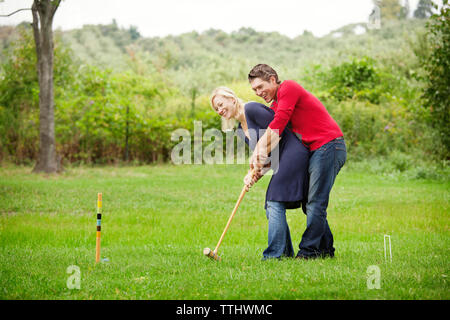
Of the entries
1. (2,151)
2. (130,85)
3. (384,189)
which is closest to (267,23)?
(130,85)

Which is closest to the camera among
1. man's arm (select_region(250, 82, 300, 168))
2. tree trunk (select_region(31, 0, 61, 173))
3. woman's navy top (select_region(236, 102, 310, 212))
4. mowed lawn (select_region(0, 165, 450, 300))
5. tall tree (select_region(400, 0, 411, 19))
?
mowed lawn (select_region(0, 165, 450, 300))

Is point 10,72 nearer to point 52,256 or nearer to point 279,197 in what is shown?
point 52,256

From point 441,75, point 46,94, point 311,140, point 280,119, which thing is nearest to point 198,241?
point 311,140

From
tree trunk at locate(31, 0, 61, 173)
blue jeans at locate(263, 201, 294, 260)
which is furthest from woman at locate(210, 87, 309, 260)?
tree trunk at locate(31, 0, 61, 173)

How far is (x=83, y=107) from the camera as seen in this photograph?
16.2m

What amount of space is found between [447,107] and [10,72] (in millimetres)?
13996

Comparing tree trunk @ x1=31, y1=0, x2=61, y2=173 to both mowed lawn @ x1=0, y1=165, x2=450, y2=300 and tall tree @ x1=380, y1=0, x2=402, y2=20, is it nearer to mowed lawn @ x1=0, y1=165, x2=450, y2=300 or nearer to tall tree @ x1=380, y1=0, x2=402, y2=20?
mowed lawn @ x1=0, y1=165, x2=450, y2=300

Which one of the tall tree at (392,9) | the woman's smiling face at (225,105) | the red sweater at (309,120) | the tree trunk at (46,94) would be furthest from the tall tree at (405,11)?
the woman's smiling face at (225,105)

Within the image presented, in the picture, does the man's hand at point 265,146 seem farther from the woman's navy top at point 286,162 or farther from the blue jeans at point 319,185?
the blue jeans at point 319,185

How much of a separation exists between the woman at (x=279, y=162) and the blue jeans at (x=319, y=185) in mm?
100

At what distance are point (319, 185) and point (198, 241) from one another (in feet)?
6.84

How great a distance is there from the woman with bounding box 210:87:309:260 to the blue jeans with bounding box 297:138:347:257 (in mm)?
100

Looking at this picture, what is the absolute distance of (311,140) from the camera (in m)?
4.66

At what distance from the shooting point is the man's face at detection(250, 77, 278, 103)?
181 inches
